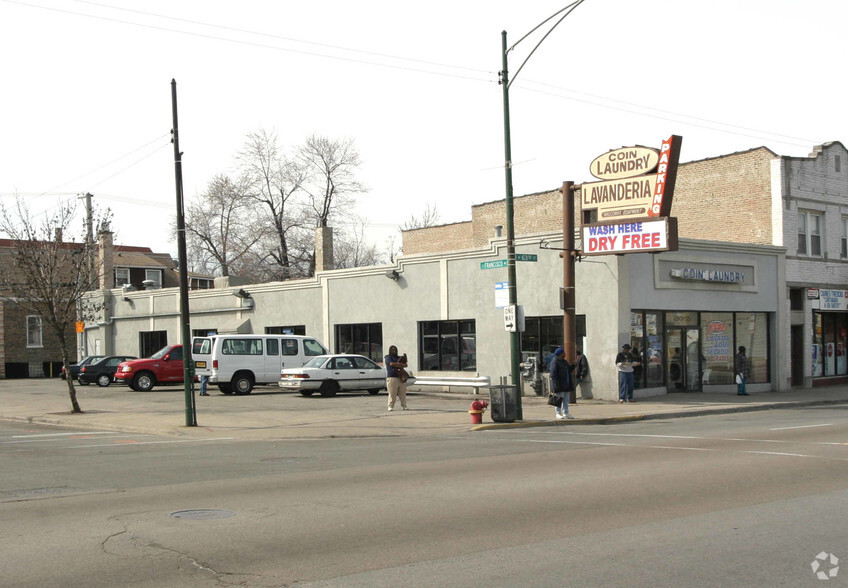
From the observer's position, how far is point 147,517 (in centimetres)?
877

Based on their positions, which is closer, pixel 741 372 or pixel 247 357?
pixel 741 372

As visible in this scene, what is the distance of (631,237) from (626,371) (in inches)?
153

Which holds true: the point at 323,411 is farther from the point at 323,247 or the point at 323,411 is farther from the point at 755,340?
the point at 323,247

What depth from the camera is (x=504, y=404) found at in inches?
779

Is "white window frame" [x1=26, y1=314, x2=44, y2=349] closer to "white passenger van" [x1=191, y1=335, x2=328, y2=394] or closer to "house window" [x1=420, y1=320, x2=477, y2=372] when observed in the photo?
"white passenger van" [x1=191, y1=335, x2=328, y2=394]

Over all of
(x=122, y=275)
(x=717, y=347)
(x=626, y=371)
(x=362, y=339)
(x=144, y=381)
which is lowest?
(x=144, y=381)

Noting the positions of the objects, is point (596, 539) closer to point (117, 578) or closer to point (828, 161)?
point (117, 578)

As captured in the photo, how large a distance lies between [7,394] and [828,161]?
3230 centimetres

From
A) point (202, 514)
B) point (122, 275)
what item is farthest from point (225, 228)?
point (202, 514)

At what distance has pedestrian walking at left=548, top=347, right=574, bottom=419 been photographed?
2066 cm

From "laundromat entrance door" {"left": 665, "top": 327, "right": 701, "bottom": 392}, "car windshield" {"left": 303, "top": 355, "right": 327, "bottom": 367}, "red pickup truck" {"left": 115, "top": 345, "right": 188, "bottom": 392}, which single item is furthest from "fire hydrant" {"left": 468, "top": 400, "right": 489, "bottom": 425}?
"red pickup truck" {"left": 115, "top": 345, "right": 188, "bottom": 392}

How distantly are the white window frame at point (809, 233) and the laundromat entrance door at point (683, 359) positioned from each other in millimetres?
6455

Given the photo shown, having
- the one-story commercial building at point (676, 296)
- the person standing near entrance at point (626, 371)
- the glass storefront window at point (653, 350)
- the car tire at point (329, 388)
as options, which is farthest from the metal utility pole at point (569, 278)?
the car tire at point (329, 388)

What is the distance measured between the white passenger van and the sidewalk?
0.62 m
